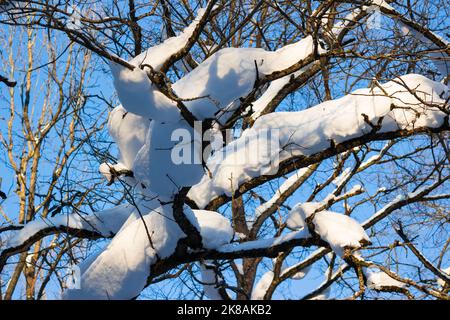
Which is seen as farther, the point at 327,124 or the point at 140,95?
the point at 327,124

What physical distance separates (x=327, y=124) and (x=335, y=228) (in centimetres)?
100

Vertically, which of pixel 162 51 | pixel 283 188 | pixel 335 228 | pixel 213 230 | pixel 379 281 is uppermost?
pixel 283 188

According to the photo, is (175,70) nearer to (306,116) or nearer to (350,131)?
(306,116)

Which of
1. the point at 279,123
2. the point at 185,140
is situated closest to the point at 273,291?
the point at 279,123

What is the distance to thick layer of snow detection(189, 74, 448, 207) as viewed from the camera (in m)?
5.07

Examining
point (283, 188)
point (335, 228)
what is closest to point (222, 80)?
point (335, 228)

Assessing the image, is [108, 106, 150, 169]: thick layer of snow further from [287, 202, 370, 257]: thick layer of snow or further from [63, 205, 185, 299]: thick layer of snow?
[287, 202, 370, 257]: thick layer of snow

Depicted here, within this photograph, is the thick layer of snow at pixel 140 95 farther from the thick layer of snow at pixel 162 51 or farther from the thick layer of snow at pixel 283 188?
the thick layer of snow at pixel 283 188

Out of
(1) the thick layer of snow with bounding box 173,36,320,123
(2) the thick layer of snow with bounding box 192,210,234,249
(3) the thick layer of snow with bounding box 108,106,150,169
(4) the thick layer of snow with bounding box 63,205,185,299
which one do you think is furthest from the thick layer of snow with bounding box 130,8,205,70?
(2) the thick layer of snow with bounding box 192,210,234,249

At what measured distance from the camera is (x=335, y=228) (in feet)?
15.4

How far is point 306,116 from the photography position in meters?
5.43

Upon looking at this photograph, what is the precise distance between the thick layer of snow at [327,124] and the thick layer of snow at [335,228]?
1.69 feet

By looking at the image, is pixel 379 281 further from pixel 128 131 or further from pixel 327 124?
pixel 128 131
